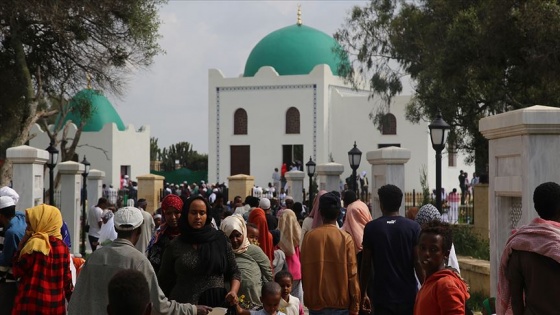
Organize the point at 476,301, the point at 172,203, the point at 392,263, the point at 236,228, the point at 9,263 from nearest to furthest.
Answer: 1. the point at 392,263
2. the point at 236,228
3. the point at 172,203
4. the point at 9,263
5. the point at 476,301

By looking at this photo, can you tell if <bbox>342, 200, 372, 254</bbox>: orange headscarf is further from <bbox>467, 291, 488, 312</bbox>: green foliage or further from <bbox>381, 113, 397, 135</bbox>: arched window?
<bbox>381, 113, 397, 135</bbox>: arched window

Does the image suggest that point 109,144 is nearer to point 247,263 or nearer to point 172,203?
point 172,203

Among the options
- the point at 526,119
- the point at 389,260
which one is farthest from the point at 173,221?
the point at 526,119

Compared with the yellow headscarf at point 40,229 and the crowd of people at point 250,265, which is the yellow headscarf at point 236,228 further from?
the yellow headscarf at point 40,229

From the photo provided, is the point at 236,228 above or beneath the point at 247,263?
above

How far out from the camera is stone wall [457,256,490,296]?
39.3ft

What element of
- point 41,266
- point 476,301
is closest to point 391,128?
point 476,301

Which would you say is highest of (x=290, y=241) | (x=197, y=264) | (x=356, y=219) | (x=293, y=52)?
(x=293, y=52)

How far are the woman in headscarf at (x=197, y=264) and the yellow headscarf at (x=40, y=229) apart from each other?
1047 mm

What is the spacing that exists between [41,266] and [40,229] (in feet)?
0.89

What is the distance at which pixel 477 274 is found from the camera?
12.4 meters

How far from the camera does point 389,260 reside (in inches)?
279

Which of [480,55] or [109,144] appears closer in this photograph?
[480,55]

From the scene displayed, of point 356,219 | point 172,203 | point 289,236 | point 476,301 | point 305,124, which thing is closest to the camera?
point 172,203
